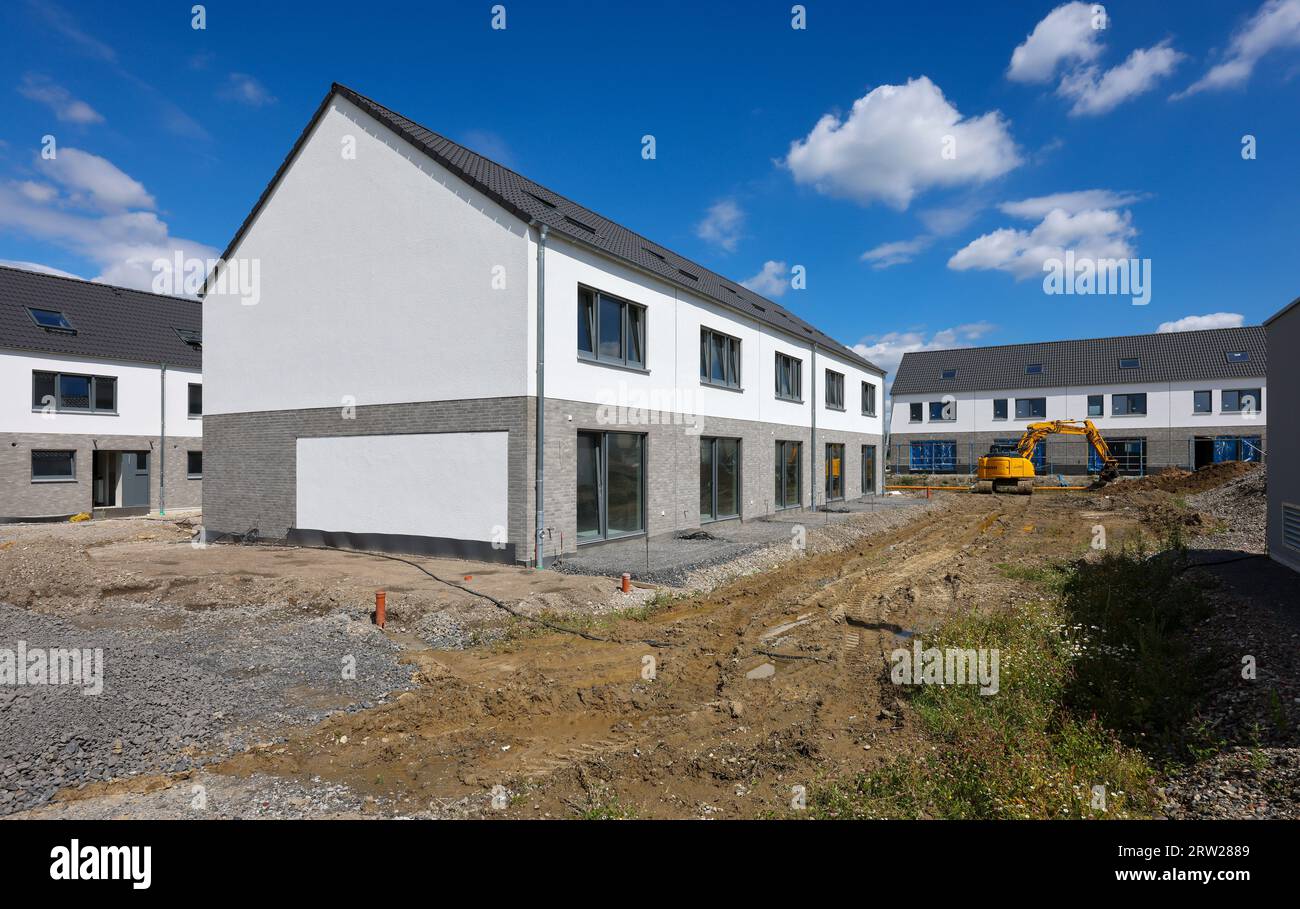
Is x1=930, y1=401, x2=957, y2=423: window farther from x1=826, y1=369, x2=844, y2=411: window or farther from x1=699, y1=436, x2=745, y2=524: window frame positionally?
x1=699, y1=436, x2=745, y2=524: window frame

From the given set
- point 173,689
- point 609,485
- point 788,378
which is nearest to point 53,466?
point 609,485

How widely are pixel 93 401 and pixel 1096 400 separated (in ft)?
166

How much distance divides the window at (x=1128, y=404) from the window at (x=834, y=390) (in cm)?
2487

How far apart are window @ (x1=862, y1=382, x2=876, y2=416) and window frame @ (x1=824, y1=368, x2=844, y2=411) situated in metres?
2.85

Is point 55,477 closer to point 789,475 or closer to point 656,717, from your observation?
point 789,475

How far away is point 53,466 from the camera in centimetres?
2141

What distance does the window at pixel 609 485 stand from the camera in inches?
492

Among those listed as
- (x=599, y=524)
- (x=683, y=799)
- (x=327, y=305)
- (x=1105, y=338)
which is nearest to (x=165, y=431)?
(x=327, y=305)

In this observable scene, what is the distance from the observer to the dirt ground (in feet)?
13.3

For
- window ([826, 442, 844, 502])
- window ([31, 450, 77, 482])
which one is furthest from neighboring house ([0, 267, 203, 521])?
window ([826, 442, 844, 502])

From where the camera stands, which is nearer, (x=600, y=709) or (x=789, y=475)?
(x=600, y=709)

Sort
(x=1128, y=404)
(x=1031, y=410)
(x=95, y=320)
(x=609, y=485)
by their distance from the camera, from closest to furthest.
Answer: (x=609, y=485), (x=95, y=320), (x=1128, y=404), (x=1031, y=410)
